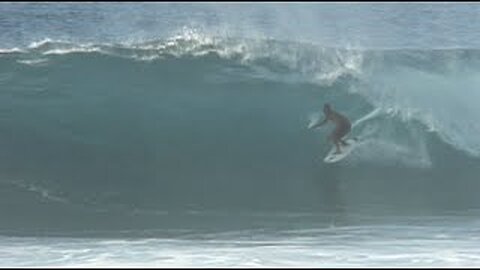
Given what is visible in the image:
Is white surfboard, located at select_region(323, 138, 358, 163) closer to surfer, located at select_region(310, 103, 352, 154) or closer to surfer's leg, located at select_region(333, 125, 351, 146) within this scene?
surfer, located at select_region(310, 103, 352, 154)

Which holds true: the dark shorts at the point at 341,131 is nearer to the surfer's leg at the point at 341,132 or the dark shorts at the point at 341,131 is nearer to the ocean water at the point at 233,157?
the surfer's leg at the point at 341,132

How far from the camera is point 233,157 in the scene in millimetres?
15555

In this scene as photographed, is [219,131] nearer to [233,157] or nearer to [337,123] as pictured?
[233,157]

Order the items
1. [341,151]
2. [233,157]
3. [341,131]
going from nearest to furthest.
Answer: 1. [341,131]
2. [341,151]
3. [233,157]

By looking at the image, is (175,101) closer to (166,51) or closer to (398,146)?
(166,51)

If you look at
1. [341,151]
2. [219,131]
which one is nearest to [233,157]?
[219,131]

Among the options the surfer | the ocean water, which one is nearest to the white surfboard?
the ocean water

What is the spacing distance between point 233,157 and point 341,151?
1421mm

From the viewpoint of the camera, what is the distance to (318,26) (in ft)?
96.5

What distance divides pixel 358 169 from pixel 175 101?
125 inches

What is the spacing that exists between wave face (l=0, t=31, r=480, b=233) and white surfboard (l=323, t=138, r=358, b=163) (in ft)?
0.40

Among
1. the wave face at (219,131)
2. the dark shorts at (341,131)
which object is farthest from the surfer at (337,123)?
the wave face at (219,131)

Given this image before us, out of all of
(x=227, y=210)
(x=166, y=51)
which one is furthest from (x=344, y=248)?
(x=166, y=51)

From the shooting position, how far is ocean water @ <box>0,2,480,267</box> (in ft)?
36.2
